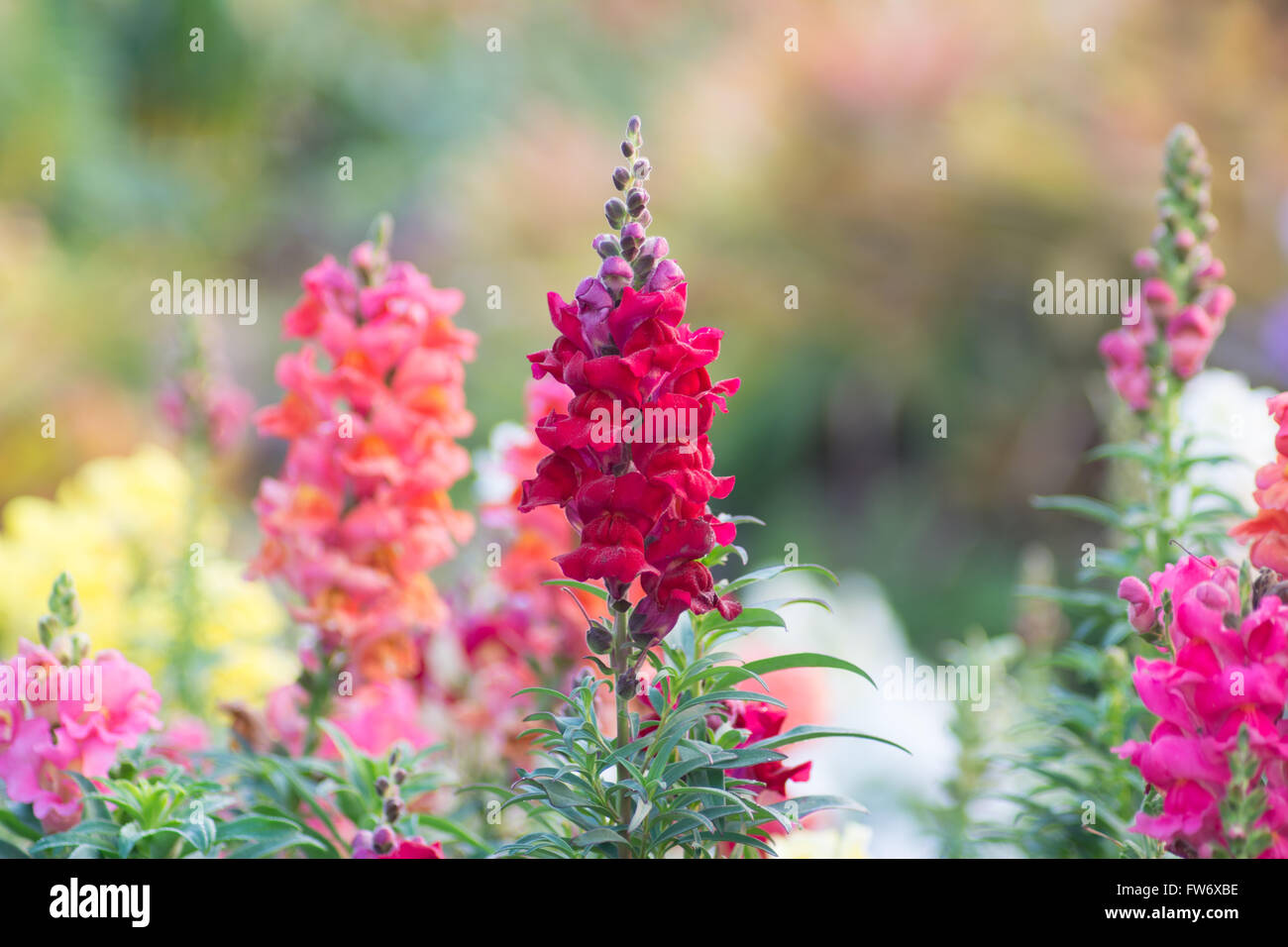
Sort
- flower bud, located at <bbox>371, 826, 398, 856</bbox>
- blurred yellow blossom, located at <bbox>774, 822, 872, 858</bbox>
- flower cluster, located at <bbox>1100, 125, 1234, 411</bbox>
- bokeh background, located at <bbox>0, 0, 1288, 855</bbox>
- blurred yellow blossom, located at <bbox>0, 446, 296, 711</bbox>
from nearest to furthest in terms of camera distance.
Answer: flower bud, located at <bbox>371, 826, 398, 856</bbox> < blurred yellow blossom, located at <bbox>774, 822, 872, 858</bbox> < flower cluster, located at <bbox>1100, 125, 1234, 411</bbox> < blurred yellow blossom, located at <bbox>0, 446, 296, 711</bbox> < bokeh background, located at <bbox>0, 0, 1288, 855</bbox>

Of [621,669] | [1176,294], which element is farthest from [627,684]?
[1176,294]

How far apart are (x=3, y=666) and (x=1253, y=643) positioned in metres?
0.87

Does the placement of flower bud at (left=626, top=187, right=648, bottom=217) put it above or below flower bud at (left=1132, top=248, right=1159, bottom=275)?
below

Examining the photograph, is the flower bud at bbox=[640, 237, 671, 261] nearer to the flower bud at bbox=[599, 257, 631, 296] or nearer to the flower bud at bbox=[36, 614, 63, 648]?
the flower bud at bbox=[599, 257, 631, 296]

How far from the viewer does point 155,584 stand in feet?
5.60

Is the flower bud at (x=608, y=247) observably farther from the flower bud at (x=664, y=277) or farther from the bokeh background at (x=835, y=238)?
the bokeh background at (x=835, y=238)

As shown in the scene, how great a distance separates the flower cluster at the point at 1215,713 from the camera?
701 millimetres

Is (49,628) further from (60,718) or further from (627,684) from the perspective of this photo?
(627,684)

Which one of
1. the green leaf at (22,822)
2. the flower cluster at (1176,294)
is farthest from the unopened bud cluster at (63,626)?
the flower cluster at (1176,294)

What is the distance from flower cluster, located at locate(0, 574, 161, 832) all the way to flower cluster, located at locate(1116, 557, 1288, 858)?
2.31 ft

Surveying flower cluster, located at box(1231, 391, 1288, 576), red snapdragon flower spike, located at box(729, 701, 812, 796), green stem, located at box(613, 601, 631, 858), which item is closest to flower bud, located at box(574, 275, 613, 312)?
green stem, located at box(613, 601, 631, 858)

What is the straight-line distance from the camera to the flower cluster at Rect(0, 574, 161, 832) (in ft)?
2.82
